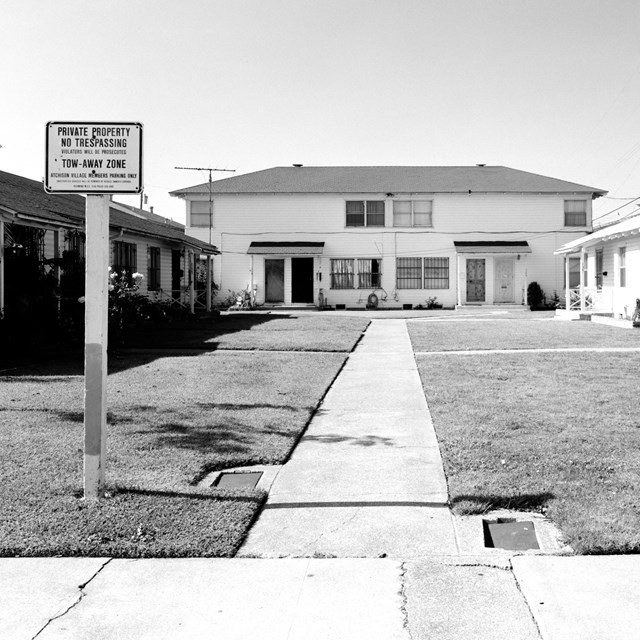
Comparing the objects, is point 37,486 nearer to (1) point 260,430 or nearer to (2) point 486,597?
(1) point 260,430

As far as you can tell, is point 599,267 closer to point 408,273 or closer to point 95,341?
point 408,273

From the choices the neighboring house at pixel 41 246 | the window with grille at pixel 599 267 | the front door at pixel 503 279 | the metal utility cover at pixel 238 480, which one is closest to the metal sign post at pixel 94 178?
the metal utility cover at pixel 238 480

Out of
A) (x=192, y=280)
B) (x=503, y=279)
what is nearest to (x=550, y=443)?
(x=192, y=280)

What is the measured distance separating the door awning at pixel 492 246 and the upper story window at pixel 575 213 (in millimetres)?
2623

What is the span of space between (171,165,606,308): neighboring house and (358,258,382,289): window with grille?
5 centimetres

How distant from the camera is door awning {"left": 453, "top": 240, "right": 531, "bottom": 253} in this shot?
3662cm

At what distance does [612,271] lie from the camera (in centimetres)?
2616

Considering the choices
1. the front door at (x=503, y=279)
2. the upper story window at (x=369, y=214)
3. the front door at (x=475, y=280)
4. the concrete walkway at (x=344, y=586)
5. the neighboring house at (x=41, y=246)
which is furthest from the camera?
the upper story window at (x=369, y=214)

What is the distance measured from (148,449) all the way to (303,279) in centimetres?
3224

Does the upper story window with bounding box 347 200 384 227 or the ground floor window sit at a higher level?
the upper story window with bounding box 347 200 384 227

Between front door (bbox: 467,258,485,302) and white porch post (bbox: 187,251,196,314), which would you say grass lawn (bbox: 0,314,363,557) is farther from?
front door (bbox: 467,258,485,302)

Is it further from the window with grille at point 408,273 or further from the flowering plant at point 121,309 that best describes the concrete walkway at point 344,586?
the window with grille at point 408,273

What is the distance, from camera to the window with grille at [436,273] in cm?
3844

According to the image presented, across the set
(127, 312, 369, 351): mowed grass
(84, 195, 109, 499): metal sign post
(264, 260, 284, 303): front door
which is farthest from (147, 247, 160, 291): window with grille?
(84, 195, 109, 499): metal sign post
